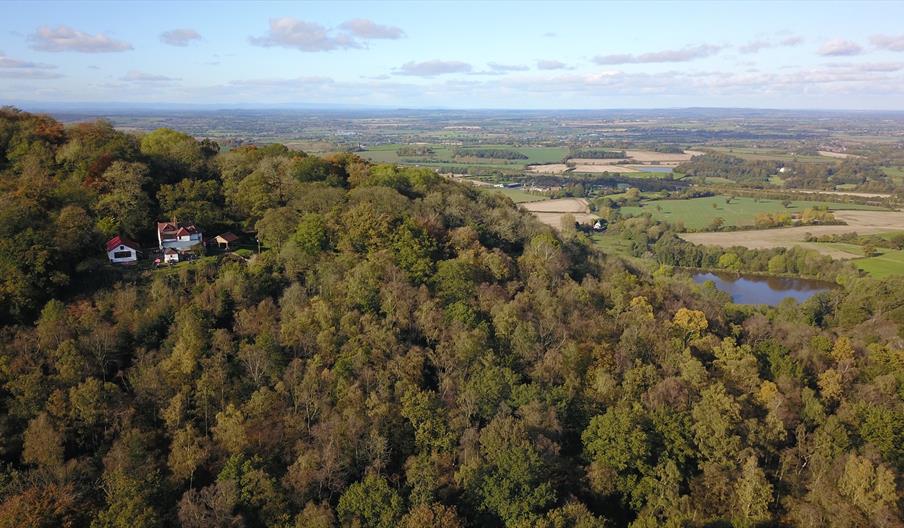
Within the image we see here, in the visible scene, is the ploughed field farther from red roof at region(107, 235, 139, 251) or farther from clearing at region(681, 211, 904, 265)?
red roof at region(107, 235, 139, 251)

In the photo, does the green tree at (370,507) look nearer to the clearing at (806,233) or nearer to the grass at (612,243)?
the grass at (612,243)

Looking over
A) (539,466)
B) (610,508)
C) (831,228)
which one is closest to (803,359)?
(610,508)

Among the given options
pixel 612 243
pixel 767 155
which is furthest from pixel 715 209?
pixel 767 155

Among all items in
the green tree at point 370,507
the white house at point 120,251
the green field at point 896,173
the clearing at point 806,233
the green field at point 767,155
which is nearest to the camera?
the green tree at point 370,507

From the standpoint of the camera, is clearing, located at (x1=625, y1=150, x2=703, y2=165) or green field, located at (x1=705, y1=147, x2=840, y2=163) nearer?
clearing, located at (x1=625, y1=150, x2=703, y2=165)

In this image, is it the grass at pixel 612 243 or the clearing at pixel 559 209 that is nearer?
the grass at pixel 612 243

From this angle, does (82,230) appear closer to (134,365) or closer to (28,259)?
(28,259)

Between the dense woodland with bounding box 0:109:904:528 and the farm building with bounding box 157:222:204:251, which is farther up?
the farm building with bounding box 157:222:204:251

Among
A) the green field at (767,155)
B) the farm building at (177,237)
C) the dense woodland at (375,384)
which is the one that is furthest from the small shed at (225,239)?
the green field at (767,155)

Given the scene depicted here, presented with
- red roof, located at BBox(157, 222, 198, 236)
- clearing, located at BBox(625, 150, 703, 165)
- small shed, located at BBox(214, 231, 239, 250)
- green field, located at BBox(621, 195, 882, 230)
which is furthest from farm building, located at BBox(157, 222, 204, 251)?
clearing, located at BBox(625, 150, 703, 165)
